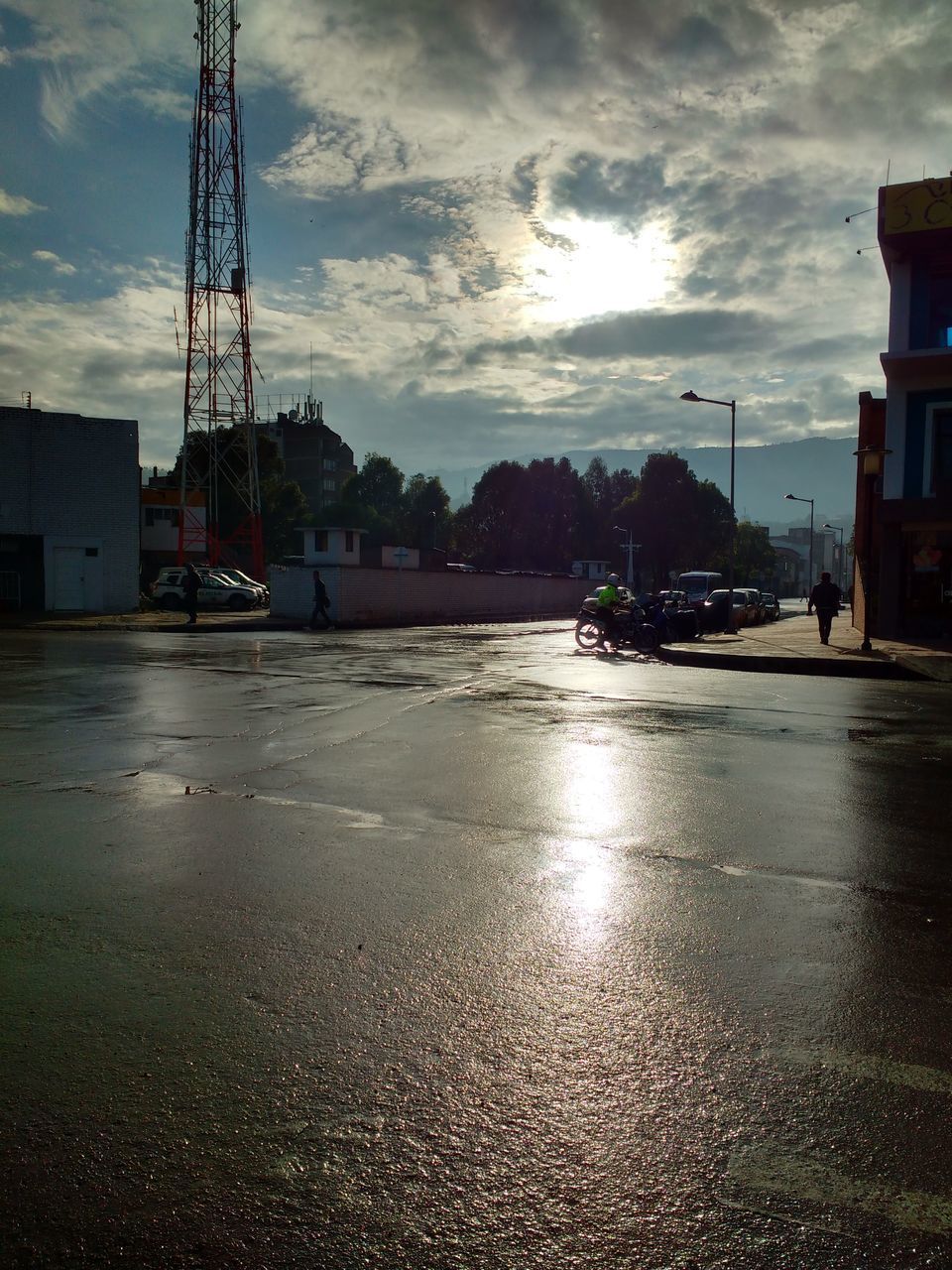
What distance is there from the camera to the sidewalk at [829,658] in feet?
59.4

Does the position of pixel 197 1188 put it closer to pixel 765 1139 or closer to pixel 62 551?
pixel 765 1139

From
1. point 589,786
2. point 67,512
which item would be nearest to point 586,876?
point 589,786

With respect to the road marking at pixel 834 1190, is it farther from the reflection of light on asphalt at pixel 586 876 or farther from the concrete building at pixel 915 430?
the concrete building at pixel 915 430

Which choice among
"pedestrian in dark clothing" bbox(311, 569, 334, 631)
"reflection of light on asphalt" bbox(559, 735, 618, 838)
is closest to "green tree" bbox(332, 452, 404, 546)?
"pedestrian in dark clothing" bbox(311, 569, 334, 631)

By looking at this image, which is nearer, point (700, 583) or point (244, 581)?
point (700, 583)

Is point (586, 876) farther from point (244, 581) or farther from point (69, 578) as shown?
point (244, 581)

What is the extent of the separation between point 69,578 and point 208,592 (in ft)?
22.3

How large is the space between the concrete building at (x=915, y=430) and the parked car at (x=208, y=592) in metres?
27.7

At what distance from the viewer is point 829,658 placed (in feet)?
63.3

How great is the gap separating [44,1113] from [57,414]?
39.1 metres

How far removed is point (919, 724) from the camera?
1147 cm

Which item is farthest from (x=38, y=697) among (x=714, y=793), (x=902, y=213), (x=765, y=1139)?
(x=902, y=213)

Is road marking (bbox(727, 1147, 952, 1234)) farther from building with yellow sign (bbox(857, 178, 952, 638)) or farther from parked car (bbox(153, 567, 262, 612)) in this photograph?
parked car (bbox(153, 567, 262, 612))

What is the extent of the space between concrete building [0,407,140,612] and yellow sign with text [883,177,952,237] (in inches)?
1115
